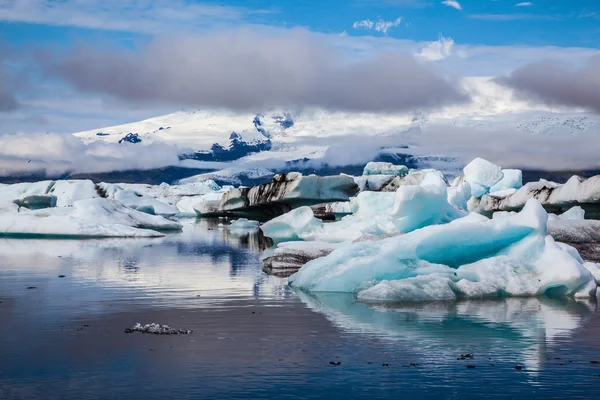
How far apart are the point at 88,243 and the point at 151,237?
16.6 feet

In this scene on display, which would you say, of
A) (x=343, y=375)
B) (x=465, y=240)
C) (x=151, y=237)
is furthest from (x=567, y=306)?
(x=151, y=237)

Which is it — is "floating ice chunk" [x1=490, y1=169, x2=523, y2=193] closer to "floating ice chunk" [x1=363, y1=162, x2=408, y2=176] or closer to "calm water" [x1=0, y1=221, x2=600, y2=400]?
"floating ice chunk" [x1=363, y1=162, x2=408, y2=176]

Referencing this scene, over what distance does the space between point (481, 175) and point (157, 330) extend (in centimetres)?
5303

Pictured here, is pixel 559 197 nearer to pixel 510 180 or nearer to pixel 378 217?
pixel 378 217

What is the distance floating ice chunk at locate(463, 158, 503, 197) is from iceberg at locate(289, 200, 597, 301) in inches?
1817

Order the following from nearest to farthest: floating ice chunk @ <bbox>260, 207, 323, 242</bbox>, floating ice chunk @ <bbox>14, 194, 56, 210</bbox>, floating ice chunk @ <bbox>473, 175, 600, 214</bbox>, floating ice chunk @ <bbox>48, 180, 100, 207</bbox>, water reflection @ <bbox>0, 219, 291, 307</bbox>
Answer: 1. water reflection @ <bbox>0, 219, 291, 307</bbox>
2. floating ice chunk @ <bbox>260, 207, 323, 242</bbox>
3. floating ice chunk @ <bbox>473, 175, 600, 214</bbox>
4. floating ice chunk @ <bbox>14, 194, 56, 210</bbox>
5. floating ice chunk @ <bbox>48, 180, 100, 207</bbox>

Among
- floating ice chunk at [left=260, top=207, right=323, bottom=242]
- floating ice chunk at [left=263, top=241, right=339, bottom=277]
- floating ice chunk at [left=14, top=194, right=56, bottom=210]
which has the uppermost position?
floating ice chunk at [left=14, top=194, right=56, bottom=210]

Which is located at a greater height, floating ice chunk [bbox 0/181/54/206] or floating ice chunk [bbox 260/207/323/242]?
floating ice chunk [bbox 0/181/54/206]

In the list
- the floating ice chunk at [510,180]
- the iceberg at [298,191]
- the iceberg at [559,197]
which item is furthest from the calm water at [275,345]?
the floating ice chunk at [510,180]

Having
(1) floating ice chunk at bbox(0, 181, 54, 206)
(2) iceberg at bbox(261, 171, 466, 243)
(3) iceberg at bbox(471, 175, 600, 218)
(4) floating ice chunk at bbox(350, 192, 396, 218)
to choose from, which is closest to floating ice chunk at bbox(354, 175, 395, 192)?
(3) iceberg at bbox(471, 175, 600, 218)

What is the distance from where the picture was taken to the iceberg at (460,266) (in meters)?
14.6

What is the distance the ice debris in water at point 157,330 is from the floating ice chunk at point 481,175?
52711 millimetres

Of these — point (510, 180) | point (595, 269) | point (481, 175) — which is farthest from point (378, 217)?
point (510, 180)

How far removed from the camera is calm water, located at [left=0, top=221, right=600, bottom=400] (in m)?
7.99
